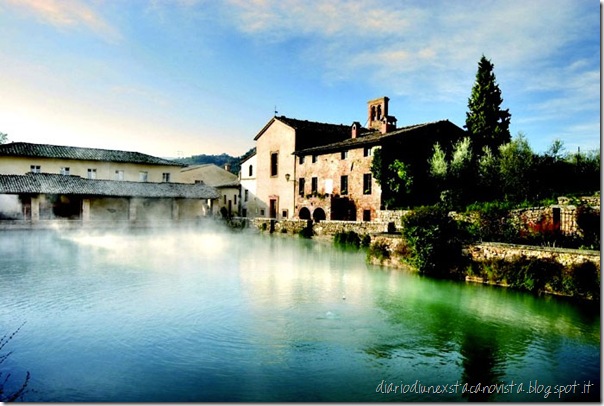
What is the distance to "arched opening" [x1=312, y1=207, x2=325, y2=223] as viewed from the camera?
26.7 meters

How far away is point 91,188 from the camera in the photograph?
1132 inches

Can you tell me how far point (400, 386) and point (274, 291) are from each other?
17.8ft

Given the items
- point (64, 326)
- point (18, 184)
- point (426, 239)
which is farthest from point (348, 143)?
point (18, 184)

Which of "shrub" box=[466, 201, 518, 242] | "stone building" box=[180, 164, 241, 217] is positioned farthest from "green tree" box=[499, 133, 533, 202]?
"stone building" box=[180, 164, 241, 217]

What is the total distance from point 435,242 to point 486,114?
1604 cm

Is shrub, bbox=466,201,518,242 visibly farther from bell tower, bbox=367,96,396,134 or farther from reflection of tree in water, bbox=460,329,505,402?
bell tower, bbox=367,96,396,134

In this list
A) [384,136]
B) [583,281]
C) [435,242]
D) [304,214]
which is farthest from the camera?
[304,214]

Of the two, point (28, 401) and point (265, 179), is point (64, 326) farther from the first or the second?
point (265, 179)

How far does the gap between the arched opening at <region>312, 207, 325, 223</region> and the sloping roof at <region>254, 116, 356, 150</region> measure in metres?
5.68

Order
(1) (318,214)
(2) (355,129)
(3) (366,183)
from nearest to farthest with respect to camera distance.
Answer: (3) (366,183)
(1) (318,214)
(2) (355,129)

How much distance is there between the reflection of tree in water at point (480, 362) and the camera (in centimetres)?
540

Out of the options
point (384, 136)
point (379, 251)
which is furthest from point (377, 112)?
point (379, 251)

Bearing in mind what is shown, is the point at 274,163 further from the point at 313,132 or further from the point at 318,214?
the point at 318,214

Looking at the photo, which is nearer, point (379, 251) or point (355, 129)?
point (379, 251)
